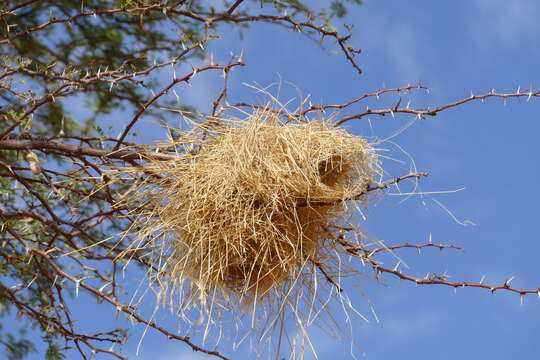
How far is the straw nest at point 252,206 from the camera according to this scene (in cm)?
193

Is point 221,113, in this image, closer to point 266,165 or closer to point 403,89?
point 266,165

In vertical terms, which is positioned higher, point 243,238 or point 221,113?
point 221,113

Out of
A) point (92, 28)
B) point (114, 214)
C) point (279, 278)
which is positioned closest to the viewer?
point (279, 278)

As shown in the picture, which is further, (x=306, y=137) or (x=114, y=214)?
(x=114, y=214)

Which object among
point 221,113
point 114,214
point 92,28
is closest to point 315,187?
point 221,113

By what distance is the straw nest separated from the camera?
193cm

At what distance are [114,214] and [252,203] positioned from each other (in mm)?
724

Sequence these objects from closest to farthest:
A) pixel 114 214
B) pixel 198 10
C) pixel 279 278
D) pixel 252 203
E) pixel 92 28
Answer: pixel 252 203 → pixel 279 278 → pixel 114 214 → pixel 198 10 → pixel 92 28

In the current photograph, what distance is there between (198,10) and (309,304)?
2758 mm

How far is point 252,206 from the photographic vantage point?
196cm

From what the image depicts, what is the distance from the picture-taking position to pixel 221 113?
2.25 metres

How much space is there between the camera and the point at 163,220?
6.83ft

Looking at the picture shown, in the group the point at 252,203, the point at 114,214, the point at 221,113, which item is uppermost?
the point at 221,113

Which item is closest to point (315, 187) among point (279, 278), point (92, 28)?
point (279, 278)
